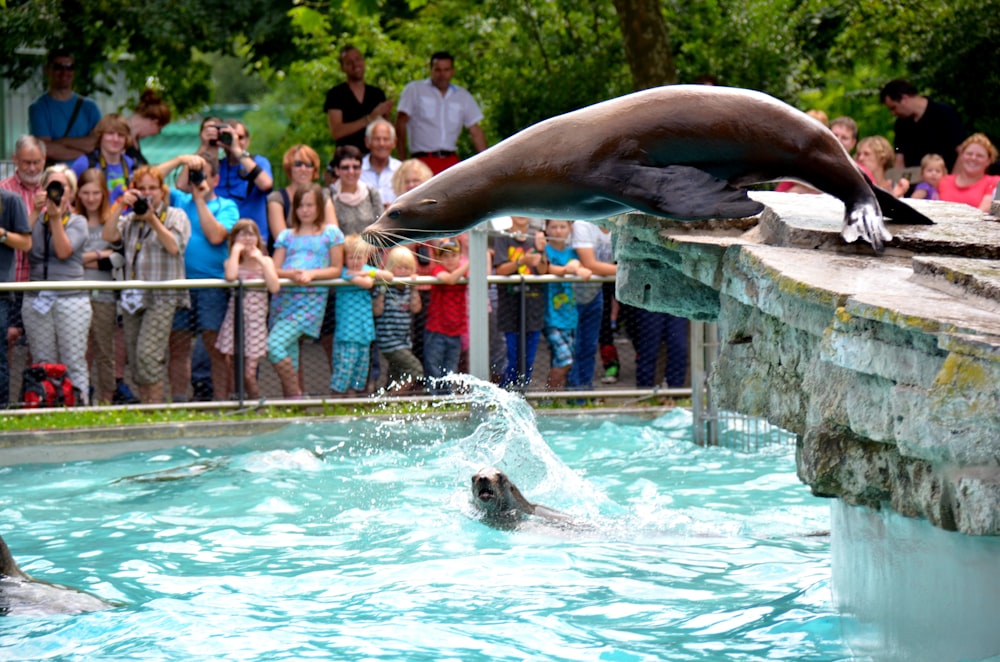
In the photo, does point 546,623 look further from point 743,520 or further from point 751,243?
point 743,520

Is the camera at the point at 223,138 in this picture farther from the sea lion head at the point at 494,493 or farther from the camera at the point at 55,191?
the sea lion head at the point at 494,493

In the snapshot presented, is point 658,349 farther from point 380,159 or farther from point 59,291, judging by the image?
point 59,291

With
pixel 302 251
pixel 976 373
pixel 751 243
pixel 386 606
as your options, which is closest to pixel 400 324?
pixel 302 251

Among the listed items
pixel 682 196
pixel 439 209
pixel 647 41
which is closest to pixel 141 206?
pixel 439 209

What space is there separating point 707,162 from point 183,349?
17.5ft

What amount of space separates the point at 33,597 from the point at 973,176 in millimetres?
7407

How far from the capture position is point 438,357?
979 centimetres

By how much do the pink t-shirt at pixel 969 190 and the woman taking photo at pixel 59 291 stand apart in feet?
20.6

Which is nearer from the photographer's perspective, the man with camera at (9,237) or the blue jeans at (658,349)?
the man with camera at (9,237)

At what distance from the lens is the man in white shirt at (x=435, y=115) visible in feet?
41.2

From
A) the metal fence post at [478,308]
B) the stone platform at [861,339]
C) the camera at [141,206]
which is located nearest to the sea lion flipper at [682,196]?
the stone platform at [861,339]

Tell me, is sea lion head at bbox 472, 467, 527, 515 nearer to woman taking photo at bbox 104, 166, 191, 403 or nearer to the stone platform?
the stone platform

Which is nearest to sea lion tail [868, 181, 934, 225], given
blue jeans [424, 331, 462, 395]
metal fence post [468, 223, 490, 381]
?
metal fence post [468, 223, 490, 381]

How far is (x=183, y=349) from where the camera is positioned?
9680mm
